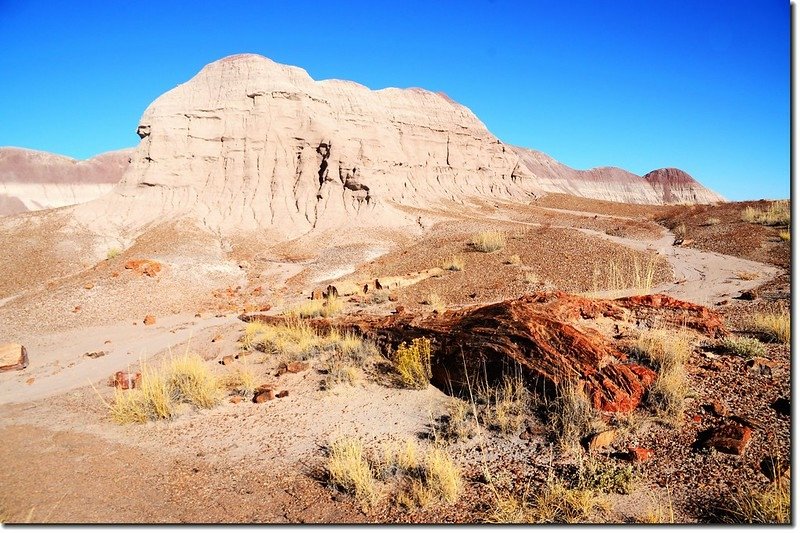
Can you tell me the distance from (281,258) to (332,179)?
22.8ft

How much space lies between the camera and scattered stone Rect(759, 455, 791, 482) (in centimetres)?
350

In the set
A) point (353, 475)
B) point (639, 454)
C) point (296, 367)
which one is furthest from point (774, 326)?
point (296, 367)

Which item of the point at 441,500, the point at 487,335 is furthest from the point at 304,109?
the point at 441,500

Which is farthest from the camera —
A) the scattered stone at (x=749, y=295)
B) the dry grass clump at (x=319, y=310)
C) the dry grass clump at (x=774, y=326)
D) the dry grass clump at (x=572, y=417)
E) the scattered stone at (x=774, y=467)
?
the dry grass clump at (x=319, y=310)

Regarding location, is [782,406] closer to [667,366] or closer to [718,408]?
[718,408]

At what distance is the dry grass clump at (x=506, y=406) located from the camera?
4.93 m

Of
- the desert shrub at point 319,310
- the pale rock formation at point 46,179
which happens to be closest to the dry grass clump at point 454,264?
the desert shrub at point 319,310

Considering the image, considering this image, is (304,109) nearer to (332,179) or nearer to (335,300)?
(332,179)

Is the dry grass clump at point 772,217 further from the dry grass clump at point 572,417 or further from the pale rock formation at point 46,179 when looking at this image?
the pale rock formation at point 46,179

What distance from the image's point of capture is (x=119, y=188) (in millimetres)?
25094

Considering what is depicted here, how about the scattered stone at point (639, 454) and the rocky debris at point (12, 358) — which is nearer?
the scattered stone at point (639, 454)

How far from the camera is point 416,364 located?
250 inches

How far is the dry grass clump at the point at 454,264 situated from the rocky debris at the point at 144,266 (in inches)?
389

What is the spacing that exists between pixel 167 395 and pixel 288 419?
1.79 meters
